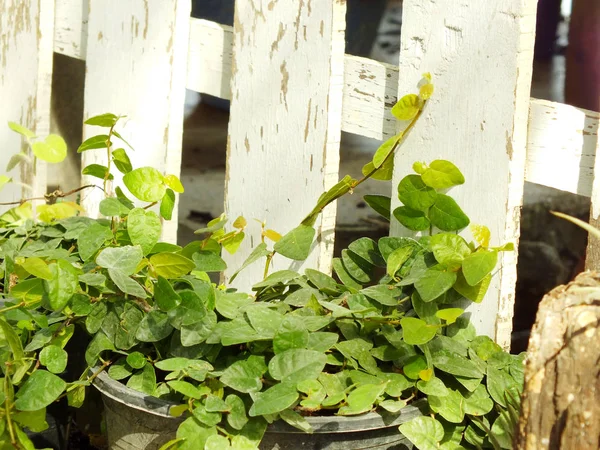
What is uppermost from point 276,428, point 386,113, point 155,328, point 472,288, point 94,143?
point 386,113

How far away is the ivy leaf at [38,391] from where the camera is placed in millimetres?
1471

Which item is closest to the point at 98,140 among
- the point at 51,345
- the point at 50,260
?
the point at 50,260

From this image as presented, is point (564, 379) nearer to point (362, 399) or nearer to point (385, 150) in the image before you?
point (362, 399)

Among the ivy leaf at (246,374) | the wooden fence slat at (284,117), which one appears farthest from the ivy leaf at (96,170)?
the ivy leaf at (246,374)

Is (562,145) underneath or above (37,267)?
above

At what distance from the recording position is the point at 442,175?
1578 mm

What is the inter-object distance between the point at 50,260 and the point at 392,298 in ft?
2.15

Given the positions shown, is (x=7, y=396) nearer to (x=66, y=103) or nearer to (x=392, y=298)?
(x=392, y=298)

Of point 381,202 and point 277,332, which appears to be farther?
point 381,202

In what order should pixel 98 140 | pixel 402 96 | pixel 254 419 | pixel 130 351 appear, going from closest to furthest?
pixel 254 419, pixel 130 351, pixel 402 96, pixel 98 140

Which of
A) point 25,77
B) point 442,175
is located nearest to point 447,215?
point 442,175

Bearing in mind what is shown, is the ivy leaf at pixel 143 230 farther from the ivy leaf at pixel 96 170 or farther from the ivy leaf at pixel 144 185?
the ivy leaf at pixel 96 170

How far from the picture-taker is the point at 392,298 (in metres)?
1.52

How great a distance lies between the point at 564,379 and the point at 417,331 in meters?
0.29
